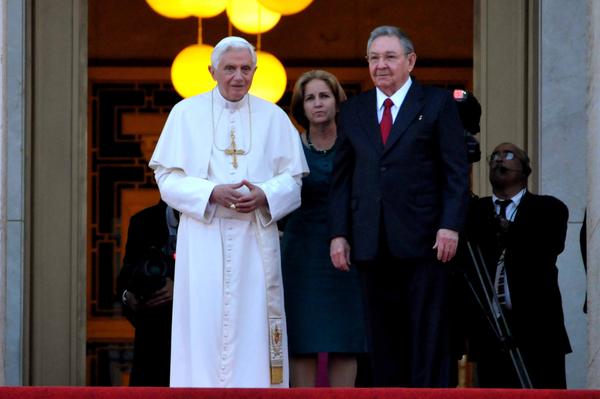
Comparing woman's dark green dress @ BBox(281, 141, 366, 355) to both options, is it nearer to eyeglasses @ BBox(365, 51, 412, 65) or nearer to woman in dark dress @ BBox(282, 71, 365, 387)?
woman in dark dress @ BBox(282, 71, 365, 387)

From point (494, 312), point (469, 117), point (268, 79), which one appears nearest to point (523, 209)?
point (494, 312)

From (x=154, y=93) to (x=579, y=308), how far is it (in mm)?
4319

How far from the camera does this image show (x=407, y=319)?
8461 mm

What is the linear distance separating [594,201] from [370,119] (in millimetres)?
1074

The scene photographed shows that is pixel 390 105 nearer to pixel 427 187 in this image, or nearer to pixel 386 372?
pixel 427 187

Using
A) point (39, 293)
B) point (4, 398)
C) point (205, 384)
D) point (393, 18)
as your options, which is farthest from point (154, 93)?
point (4, 398)

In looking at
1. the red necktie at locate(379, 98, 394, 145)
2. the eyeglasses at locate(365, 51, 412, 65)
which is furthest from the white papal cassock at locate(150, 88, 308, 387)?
the eyeglasses at locate(365, 51, 412, 65)

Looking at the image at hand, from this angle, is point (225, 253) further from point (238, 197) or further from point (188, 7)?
point (188, 7)

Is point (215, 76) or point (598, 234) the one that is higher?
point (215, 76)

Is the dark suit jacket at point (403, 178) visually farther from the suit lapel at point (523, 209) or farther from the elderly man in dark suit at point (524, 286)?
the suit lapel at point (523, 209)

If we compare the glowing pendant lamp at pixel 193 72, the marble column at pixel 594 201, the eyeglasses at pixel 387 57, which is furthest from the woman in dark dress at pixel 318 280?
the glowing pendant lamp at pixel 193 72

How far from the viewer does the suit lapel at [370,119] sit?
28.0 ft

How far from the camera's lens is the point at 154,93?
1384 centimetres

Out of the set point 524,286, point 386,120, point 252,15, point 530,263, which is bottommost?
point 524,286
